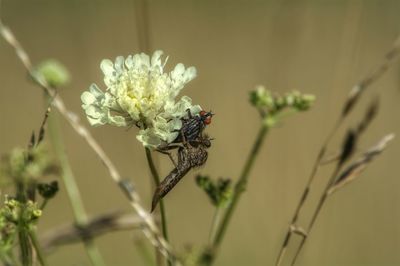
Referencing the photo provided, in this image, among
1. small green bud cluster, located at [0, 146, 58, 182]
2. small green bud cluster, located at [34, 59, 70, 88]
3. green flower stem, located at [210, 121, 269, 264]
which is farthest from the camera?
small green bud cluster, located at [34, 59, 70, 88]

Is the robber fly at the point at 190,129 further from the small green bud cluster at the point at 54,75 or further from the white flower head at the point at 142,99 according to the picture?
the small green bud cluster at the point at 54,75

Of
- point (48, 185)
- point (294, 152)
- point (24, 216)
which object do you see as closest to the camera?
point (24, 216)

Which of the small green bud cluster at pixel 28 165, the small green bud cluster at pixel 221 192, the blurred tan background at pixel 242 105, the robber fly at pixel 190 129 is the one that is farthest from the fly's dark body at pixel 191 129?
the blurred tan background at pixel 242 105

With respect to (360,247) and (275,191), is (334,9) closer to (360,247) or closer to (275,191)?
(275,191)

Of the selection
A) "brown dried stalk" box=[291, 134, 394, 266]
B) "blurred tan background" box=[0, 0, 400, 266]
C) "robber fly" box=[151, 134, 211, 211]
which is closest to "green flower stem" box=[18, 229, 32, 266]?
"robber fly" box=[151, 134, 211, 211]

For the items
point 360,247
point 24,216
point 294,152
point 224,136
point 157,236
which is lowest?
point 157,236

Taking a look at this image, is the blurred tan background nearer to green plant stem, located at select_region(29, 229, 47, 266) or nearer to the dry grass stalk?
the dry grass stalk

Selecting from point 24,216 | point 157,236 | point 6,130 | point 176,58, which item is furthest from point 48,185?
point 176,58
